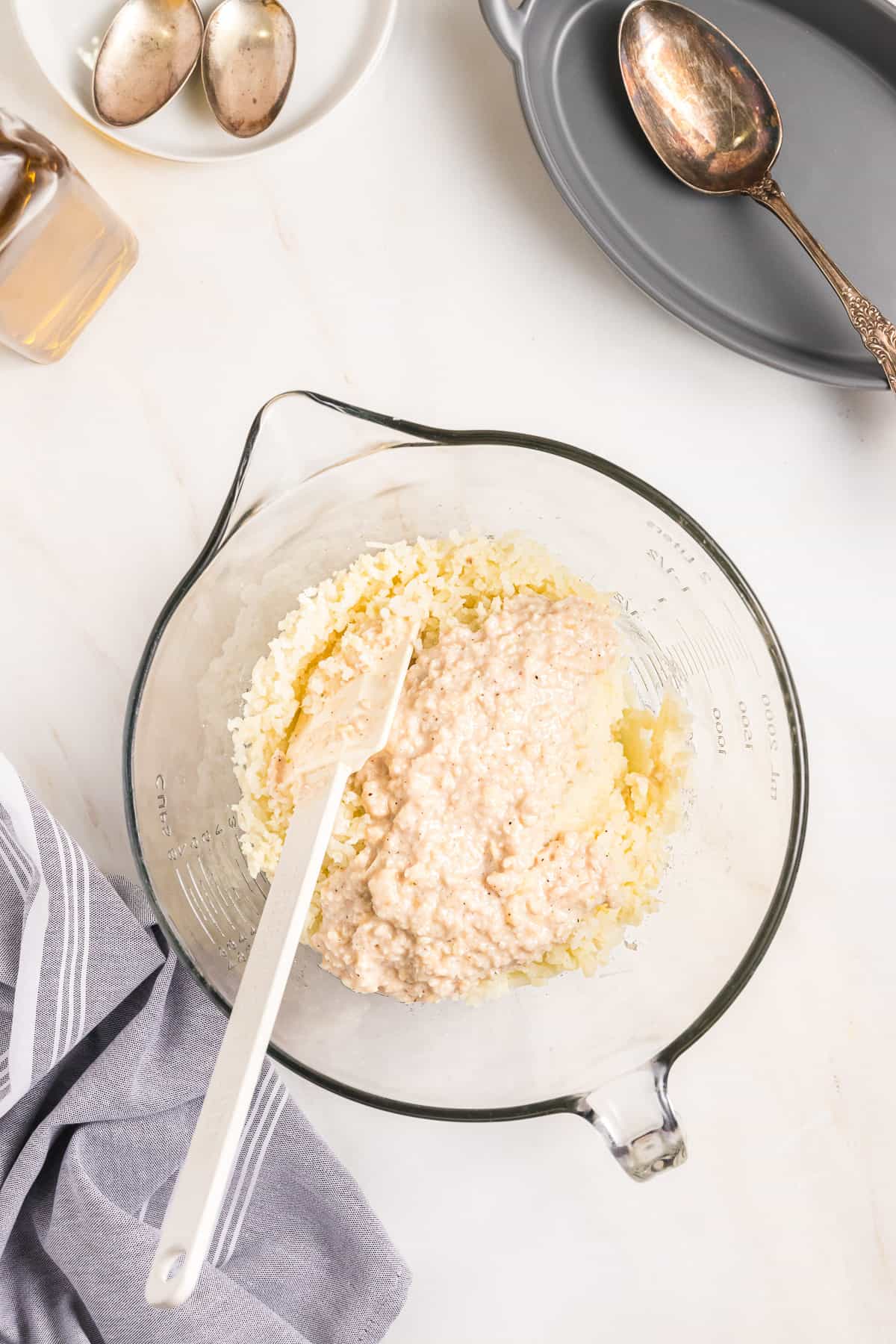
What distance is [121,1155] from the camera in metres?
1.04

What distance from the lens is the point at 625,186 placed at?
1108mm

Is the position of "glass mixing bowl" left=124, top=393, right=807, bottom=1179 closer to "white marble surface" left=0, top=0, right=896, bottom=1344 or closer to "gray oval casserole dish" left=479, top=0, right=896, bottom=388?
"white marble surface" left=0, top=0, right=896, bottom=1344

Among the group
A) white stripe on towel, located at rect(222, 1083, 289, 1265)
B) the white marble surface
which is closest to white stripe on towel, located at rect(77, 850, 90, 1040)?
the white marble surface

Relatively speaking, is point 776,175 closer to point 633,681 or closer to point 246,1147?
point 633,681

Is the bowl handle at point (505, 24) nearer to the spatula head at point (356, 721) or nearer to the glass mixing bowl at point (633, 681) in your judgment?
the glass mixing bowl at point (633, 681)

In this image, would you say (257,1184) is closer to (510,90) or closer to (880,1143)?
(880,1143)

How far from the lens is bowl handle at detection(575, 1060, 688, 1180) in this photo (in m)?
0.91

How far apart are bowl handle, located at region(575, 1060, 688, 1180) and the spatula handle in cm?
35

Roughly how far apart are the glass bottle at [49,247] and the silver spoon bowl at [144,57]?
0.37ft

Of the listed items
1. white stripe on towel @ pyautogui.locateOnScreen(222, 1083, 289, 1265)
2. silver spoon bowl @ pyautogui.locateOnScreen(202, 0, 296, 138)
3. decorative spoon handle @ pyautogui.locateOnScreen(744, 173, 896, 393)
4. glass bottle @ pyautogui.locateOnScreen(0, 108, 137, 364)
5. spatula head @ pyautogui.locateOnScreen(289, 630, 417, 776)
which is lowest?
white stripe on towel @ pyautogui.locateOnScreen(222, 1083, 289, 1265)

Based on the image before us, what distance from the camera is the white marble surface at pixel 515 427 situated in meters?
1.12

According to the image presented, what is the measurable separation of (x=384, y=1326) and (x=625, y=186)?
1253 millimetres

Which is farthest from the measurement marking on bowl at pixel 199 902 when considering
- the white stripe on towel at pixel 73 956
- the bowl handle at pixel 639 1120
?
the bowl handle at pixel 639 1120

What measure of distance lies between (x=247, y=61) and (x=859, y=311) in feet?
2.30
